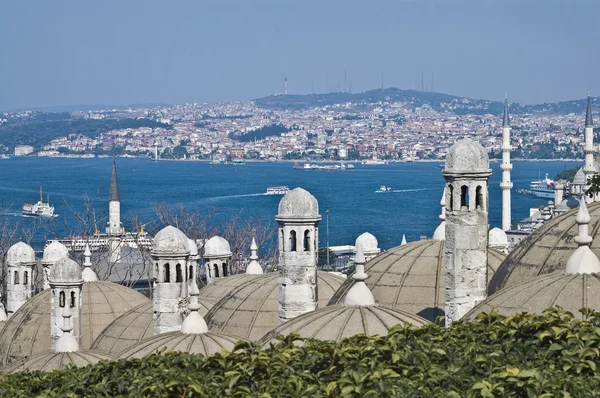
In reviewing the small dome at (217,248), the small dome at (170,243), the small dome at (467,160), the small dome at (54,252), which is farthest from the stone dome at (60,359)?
the small dome at (54,252)

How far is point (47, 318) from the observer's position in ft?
70.2

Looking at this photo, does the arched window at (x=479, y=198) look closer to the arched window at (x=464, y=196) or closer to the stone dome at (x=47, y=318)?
the arched window at (x=464, y=196)

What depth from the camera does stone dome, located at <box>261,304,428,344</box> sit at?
44.0 feet

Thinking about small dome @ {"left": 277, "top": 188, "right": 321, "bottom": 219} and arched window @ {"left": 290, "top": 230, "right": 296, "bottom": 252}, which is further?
arched window @ {"left": 290, "top": 230, "right": 296, "bottom": 252}

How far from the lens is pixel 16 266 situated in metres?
25.4

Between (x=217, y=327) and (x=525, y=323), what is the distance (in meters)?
8.54

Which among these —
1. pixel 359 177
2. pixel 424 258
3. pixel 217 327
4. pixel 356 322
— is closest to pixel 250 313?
pixel 217 327

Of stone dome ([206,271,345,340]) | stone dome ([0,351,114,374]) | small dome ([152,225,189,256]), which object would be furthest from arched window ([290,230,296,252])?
stone dome ([0,351,114,374])

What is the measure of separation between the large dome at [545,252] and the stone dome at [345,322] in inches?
74.0

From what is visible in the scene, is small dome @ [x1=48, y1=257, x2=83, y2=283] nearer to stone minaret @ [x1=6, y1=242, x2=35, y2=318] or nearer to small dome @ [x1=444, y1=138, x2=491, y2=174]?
stone minaret @ [x1=6, y1=242, x2=35, y2=318]

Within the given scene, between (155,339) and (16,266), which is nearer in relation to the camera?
(155,339)

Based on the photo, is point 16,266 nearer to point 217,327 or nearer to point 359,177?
point 217,327

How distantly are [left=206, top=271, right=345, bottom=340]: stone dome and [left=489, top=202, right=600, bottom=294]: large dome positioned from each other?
3.69 metres

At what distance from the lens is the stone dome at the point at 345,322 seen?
528 inches
